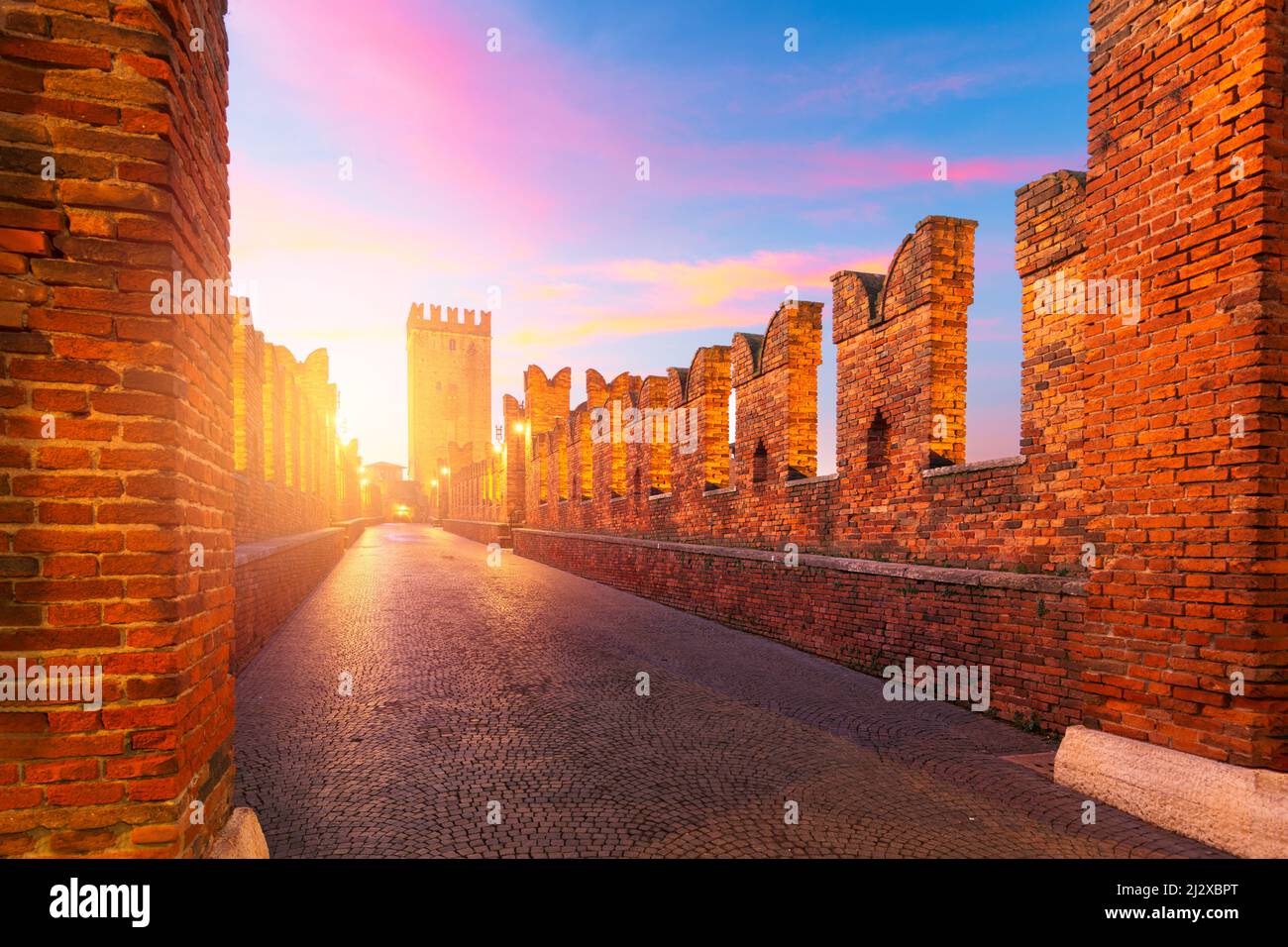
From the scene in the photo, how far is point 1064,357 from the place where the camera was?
5.79 metres

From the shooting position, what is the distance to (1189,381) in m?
4.00

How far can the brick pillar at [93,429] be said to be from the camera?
7.35 ft

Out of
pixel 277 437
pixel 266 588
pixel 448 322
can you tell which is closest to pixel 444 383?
pixel 448 322

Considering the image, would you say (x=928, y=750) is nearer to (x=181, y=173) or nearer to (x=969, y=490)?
(x=969, y=490)

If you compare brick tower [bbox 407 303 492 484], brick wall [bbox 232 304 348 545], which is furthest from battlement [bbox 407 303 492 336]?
brick wall [bbox 232 304 348 545]

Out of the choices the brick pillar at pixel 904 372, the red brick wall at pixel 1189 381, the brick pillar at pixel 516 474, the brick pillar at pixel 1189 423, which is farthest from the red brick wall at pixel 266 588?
the brick pillar at pixel 516 474

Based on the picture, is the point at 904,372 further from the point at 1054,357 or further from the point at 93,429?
the point at 93,429

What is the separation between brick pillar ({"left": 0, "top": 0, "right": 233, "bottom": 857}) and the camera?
7.35ft

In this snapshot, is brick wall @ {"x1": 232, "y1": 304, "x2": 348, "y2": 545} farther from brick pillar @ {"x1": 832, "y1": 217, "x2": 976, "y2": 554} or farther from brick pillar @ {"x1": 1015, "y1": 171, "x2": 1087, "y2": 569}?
brick pillar @ {"x1": 1015, "y1": 171, "x2": 1087, "y2": 569}

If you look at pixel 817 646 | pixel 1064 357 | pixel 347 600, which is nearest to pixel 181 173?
pixel 1064 357

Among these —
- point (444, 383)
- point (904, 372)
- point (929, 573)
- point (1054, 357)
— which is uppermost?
point (444, 383)

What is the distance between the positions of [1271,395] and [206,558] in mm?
5461

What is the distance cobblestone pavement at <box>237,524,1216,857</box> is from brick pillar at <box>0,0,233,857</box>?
1450 millimetres

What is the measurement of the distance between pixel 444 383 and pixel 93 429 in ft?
256
